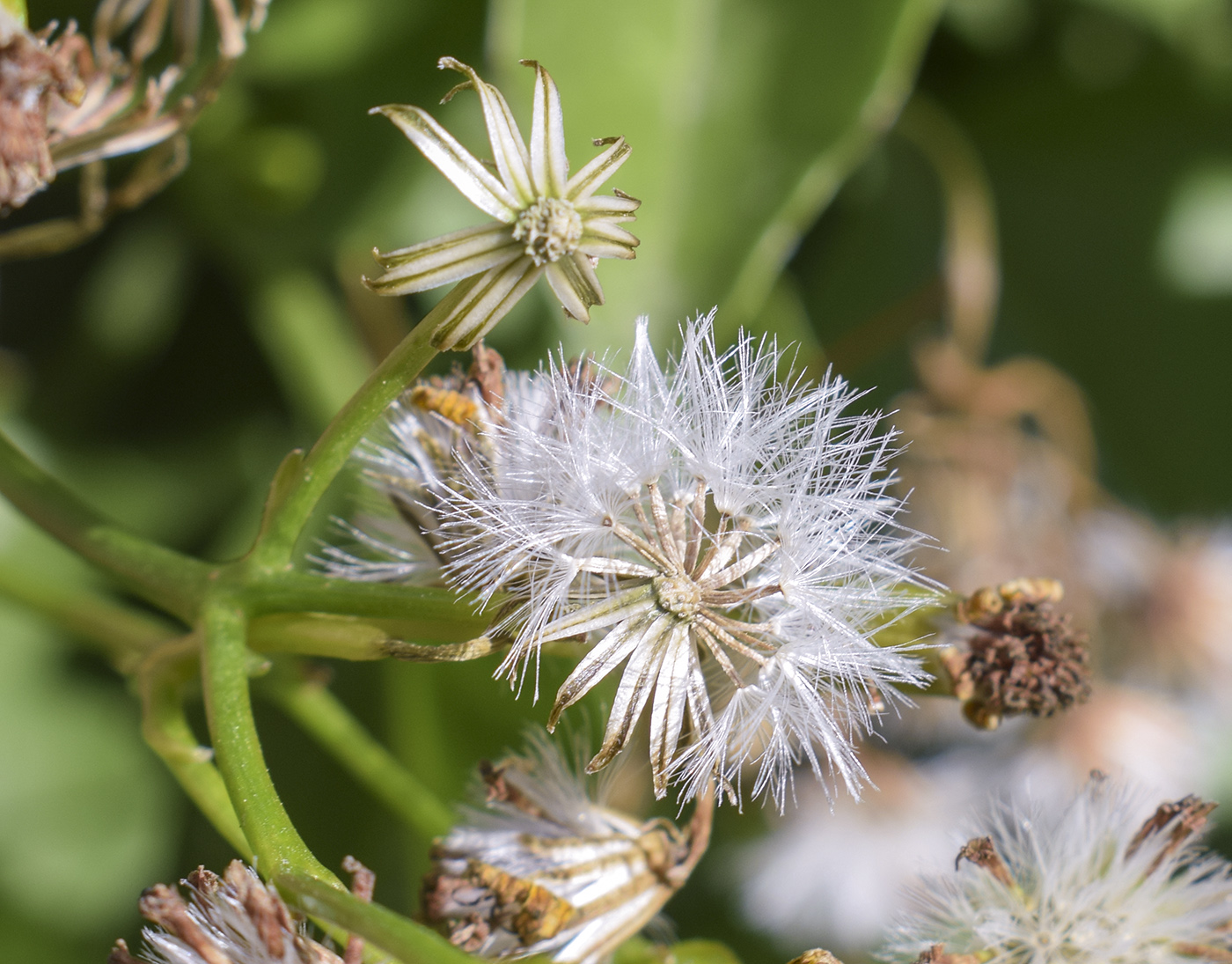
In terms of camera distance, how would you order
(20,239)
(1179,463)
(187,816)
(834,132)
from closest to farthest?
(20,239) → (834,132) → (187,816) → (1179,463)

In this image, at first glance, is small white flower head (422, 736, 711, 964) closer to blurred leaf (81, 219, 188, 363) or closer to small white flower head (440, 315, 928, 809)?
small white flower head (440, 315, 928, 809)

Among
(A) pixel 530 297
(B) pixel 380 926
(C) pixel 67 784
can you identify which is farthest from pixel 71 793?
(B) pixel 380 926

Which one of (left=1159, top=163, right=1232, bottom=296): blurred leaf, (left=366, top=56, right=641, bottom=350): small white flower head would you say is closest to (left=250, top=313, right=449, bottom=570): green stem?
(left=366, top=56, right=641, bottom=350): small white flower head

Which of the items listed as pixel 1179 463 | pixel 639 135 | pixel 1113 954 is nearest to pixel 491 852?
pixel 1113 954

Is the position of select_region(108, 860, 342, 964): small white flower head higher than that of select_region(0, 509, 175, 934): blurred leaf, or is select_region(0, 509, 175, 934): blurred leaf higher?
select_region(0, 509, 175, 934): blurred leaf

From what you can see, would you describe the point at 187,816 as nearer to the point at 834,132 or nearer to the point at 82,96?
the point at 82,96

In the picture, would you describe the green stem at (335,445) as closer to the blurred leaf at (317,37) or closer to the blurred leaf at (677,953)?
the blurred leaf at (677,953)
